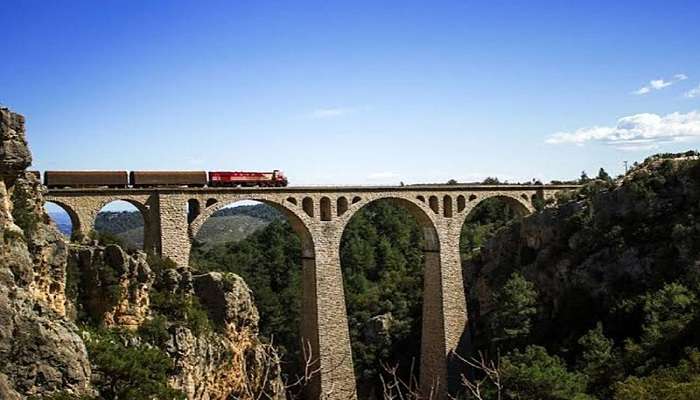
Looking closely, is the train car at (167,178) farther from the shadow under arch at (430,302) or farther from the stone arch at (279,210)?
the shadow under arch at (430,302)

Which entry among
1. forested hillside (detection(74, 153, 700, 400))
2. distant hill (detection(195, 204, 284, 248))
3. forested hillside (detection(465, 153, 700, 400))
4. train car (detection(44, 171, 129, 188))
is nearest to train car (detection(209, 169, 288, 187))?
train car (detection(44, 171, 129, 188))

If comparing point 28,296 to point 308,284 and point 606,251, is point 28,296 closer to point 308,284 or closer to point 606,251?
point 308,284

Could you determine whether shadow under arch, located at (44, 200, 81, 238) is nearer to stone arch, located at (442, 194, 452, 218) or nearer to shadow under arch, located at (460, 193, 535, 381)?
stone arch, located at (442, 194, 452, 218)

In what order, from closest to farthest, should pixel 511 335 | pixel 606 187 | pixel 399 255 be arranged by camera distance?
pixel 511 335 < pixel 606 187 < pixel 399 255

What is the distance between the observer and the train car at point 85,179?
23.6 meters

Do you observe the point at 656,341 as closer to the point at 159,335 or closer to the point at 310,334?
the point at 310,334

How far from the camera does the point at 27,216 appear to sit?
15633 millimetres

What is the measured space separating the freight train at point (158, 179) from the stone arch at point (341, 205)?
2782 millimetres

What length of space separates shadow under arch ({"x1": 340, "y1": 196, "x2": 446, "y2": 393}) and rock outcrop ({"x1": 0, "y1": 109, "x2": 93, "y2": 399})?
18.1m

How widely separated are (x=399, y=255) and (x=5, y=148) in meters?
45.2

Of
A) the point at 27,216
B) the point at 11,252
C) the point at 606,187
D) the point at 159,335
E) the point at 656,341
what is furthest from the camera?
the point at 606,187

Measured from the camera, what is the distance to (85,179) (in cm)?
2419

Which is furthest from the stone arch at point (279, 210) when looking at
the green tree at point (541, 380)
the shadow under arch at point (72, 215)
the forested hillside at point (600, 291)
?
the green tree at point (541, 380)

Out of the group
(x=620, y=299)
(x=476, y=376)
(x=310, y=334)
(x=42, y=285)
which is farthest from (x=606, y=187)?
(x=42, y=285)
